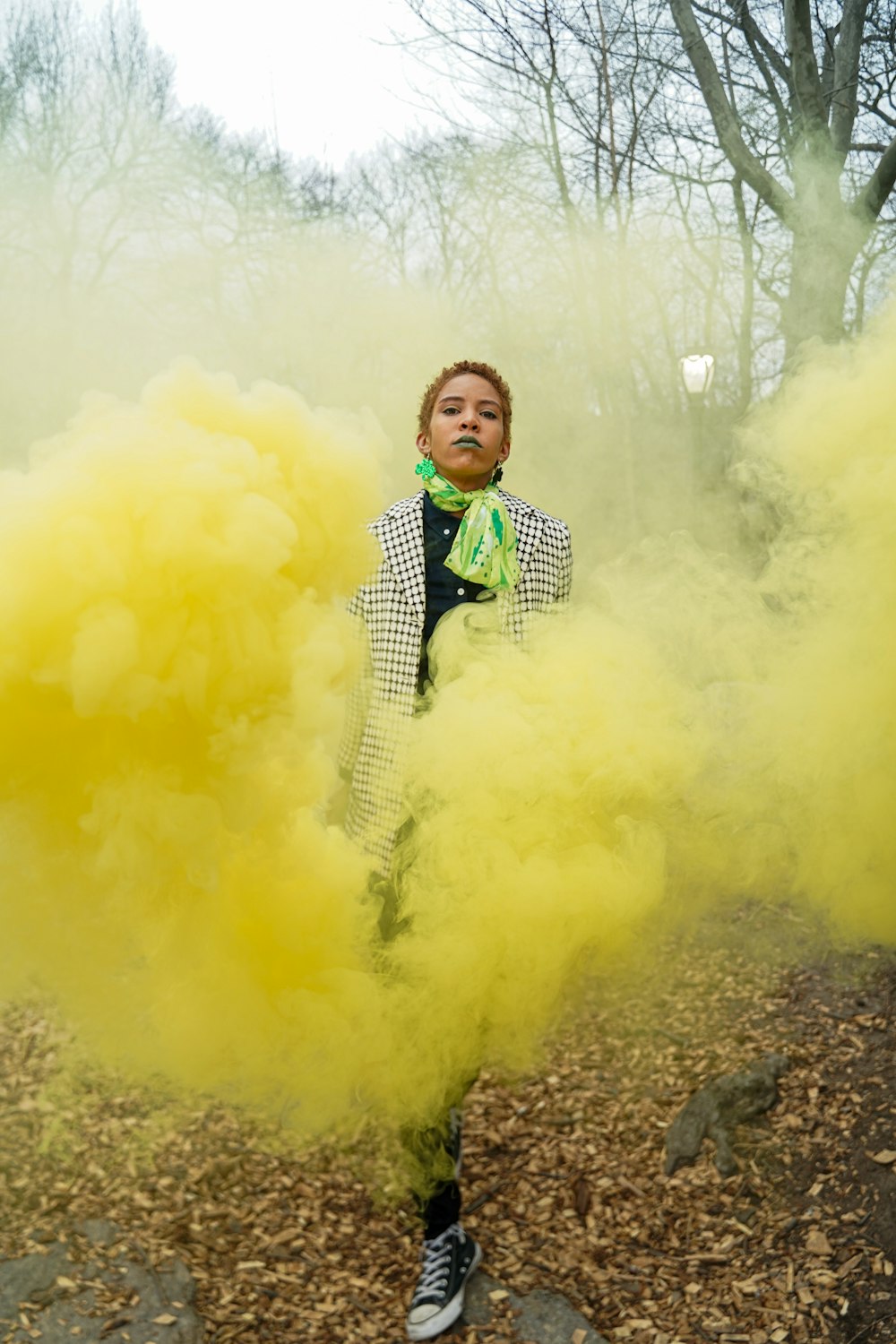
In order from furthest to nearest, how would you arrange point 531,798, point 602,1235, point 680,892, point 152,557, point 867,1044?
point 867,1044 → point 602,1235 → point 680,892 → point 531,798 → point 152,557

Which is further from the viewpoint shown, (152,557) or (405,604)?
(405,604)

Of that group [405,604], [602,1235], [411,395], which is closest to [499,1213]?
[602,1235]

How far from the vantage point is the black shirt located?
205cm

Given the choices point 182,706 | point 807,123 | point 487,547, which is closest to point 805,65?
point 807,123

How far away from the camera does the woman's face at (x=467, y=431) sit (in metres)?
2.02

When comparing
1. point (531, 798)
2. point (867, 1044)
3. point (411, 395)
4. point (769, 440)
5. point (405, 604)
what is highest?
point (411, 395)

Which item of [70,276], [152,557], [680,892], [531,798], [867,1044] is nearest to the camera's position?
[152,557]

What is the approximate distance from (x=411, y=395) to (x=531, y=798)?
3.68 metres

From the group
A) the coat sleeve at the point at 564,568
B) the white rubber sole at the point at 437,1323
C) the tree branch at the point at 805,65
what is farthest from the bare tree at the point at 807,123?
the white rubber sole at the point at 437,1323

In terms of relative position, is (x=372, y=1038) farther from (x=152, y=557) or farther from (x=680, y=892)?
(x=152, y=557)

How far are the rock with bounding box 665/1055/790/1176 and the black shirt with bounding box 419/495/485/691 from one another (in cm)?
153

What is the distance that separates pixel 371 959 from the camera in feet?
6.19

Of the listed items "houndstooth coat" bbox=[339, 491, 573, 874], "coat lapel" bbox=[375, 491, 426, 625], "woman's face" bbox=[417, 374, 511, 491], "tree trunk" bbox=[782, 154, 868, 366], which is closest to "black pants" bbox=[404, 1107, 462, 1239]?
"houndstooth coat" bbox=[339, 491, 573, 874]

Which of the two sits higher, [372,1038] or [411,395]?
[411,395]
